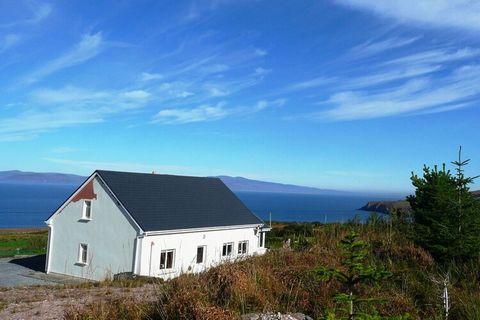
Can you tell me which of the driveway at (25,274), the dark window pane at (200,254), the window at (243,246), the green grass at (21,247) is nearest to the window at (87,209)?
the driveway at (25,274)

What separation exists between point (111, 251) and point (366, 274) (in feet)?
72.8

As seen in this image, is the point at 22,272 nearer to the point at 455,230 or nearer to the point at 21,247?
the point at 21,247

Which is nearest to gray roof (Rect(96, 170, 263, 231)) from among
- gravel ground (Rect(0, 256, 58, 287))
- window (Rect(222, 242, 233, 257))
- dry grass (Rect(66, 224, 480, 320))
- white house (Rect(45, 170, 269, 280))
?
white house (Rect(45, 170, 269, 280))

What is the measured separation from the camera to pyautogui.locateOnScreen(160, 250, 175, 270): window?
2412 centimetres

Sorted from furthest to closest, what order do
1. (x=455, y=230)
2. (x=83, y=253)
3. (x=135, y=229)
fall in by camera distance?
(x=83, y=253) → (x=135, y=229) → (x=455, y=230)

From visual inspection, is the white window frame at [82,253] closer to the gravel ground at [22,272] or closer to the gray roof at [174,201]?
the gravel ground at [22,272]

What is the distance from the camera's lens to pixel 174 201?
27.3m

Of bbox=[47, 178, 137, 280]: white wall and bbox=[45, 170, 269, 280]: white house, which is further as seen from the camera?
bbox=[47, 178, 137, 280]: white wall

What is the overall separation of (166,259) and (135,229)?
252cm

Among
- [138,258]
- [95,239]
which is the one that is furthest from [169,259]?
[95,239]

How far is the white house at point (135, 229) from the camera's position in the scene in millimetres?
23516

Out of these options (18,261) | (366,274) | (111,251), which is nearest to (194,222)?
(111,251)

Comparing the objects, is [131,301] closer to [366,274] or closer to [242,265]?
[242,265]

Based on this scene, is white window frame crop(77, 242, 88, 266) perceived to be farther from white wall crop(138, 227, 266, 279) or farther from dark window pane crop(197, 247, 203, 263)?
dark window pane crop(197, 247, 203, 263)
